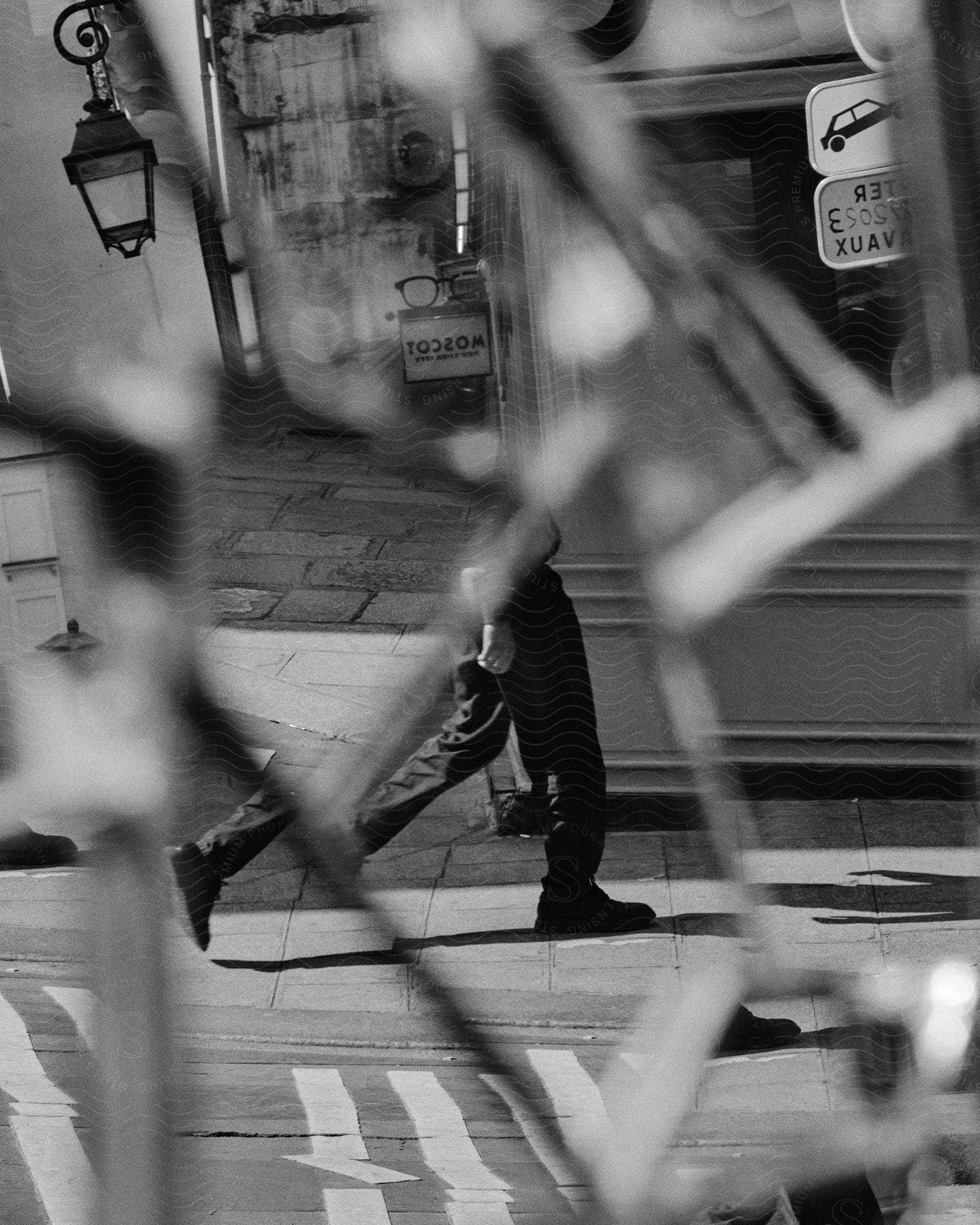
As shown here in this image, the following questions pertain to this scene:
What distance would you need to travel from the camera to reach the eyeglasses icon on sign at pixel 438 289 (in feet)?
4.51

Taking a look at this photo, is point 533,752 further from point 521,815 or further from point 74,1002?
point 74,1002

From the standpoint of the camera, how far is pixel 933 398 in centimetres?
A: 152

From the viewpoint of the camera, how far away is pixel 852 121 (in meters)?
1.48

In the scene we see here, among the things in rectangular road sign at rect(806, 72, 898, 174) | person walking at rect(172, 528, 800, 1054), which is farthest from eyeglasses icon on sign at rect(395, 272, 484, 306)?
rectangular road sign at rect(806, 72, 898, 174)

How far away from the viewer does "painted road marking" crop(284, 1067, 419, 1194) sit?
1.11 meters

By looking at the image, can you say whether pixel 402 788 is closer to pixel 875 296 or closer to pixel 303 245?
pixel 303 245

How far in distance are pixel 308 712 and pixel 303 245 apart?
0.54 m

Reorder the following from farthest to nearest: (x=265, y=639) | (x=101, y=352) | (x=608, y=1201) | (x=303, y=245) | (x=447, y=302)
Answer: (x=265, y=639), (x=447, y=302), (x=303, y=245), (x=101, y=352), (x=608, y=1201)

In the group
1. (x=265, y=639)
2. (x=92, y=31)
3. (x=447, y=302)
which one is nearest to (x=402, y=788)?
(x=265, y=639)

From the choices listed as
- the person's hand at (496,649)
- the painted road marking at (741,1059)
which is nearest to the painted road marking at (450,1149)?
the painted road marking at (741,1059)

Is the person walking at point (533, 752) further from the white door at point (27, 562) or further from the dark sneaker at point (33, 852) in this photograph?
the white door at point (27, 562)

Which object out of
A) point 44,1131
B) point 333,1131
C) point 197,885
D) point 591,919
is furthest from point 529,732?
point 44,1131

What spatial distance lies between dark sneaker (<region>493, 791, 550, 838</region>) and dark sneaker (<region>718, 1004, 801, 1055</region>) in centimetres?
39

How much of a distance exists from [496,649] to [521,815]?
0.26 meters
